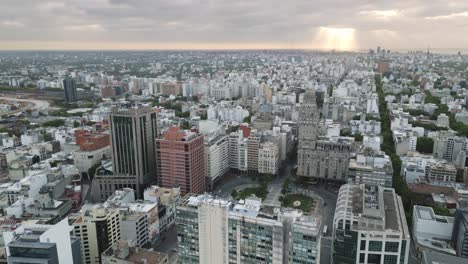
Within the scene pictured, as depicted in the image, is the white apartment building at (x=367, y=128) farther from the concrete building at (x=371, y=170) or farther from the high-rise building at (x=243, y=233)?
the high-rise building at (x=243, y=233)

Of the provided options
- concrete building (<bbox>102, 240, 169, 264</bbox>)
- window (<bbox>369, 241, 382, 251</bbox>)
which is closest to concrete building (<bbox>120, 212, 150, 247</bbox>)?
concrete building (<bbox>102, 240, 169, 264</bbox>)

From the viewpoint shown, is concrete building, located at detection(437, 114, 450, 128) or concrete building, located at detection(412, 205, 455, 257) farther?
concrete building, located at detection(437, 114, 450, 128)

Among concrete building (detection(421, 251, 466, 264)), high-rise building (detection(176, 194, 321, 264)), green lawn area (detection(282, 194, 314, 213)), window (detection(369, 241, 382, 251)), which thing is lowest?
green lawn area (detection(282, 194, 314, 213))

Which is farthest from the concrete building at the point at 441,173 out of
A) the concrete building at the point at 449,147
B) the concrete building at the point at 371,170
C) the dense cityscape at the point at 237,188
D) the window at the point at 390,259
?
the window at the point at 390,259

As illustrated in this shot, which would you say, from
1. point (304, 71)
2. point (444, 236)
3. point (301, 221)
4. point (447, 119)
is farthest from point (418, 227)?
point (304, 71)

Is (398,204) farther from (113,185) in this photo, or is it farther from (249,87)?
(249,87)

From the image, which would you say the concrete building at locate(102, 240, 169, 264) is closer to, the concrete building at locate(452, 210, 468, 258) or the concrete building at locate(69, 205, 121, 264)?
the concrete building at locate(69, 205, 121, 264)
